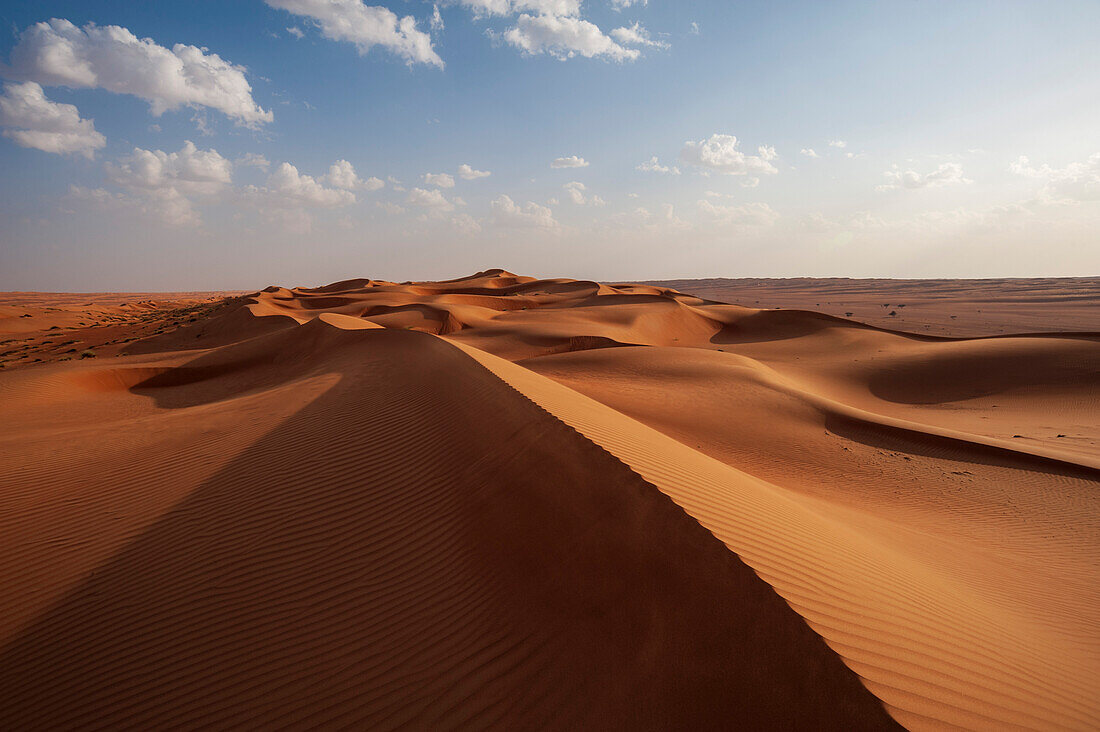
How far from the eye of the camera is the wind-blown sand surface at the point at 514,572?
2807 millimetres

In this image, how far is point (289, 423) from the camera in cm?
721

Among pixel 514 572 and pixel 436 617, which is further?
pixel 514 572

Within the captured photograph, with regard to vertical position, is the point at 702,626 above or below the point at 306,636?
above

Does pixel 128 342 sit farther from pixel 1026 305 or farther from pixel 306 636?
pixel 1026 305

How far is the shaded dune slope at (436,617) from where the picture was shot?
109 inches

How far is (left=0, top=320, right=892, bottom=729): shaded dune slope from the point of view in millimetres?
2768

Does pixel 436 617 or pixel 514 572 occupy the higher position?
pixel 514 572

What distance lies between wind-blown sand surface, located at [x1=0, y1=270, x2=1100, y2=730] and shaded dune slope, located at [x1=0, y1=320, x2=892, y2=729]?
0.02 metres

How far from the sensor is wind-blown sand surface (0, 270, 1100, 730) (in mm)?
2807

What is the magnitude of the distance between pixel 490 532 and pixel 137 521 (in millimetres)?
3593

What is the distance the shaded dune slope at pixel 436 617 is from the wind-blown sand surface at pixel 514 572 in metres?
0.02

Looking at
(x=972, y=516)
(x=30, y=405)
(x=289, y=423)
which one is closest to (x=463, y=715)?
(x=289, y=423)

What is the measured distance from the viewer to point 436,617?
3.54m

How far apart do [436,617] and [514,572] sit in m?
0.64
